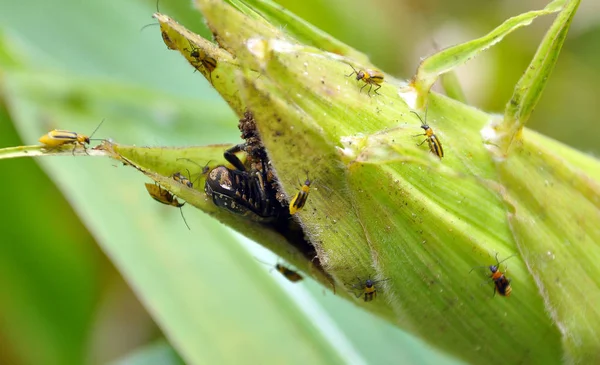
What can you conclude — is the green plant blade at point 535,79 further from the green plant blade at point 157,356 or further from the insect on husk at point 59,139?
the green plant blade at point 157,356

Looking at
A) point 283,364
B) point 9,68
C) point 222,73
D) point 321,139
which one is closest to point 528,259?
point 321,139

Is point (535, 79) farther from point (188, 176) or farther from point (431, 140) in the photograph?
point (188, 176)

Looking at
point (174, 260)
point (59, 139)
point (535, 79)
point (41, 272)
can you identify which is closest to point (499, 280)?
point (535, 79)

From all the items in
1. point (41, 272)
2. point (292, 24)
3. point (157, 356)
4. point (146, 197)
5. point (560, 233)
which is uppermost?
point (41, 272)

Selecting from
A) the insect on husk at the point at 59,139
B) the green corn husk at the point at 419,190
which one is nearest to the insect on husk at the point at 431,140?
the green corn husk at the point at 419,190

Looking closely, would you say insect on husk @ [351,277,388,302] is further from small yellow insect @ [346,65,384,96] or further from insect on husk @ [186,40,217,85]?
insect on husk @ [186,40,217,85]

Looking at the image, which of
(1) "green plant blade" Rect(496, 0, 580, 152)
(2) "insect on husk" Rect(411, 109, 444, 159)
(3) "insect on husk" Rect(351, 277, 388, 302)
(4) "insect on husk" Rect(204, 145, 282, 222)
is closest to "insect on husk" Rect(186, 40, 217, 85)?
(4) "insect on husk" Rect(204, 145, 282, 222)

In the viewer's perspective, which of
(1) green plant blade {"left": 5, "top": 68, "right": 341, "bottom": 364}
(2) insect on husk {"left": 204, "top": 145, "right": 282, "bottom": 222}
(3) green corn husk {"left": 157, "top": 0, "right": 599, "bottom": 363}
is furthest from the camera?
(1) green plant blade {"left": 5, "top": 68, "right": 341, "bottom": 364}
